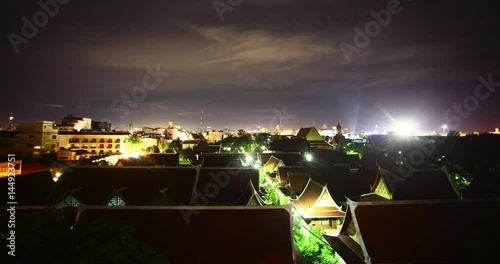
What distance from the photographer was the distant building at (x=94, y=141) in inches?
2638

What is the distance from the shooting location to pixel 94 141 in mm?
70062

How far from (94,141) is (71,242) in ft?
231

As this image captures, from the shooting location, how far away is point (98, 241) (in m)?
7.72

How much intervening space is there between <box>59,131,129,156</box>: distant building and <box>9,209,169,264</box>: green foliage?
65715mm

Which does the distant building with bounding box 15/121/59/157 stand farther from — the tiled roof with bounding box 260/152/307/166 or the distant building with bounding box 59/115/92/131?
the tiled roof with bounding box 260/152/307/166

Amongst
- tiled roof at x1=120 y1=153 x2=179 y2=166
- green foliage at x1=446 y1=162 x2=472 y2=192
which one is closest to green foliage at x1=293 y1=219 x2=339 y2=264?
tiled roof at x1=120 y1=153 x2=179 y2=166

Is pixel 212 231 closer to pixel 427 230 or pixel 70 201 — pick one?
pixel 427 230

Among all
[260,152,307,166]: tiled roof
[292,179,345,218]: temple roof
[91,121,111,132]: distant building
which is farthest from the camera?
[91,121,111,132]: distant building

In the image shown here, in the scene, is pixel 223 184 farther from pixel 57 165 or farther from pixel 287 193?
pixel 57 165

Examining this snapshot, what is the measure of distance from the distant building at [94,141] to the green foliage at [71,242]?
216 ft

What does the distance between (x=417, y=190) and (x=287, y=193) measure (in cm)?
1179

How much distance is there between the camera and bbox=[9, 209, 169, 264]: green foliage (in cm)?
729

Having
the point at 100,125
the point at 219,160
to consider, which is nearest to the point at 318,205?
the point at 219,160

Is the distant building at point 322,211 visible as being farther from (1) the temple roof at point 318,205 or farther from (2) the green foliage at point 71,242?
(2) the green foliage at point 71,242
